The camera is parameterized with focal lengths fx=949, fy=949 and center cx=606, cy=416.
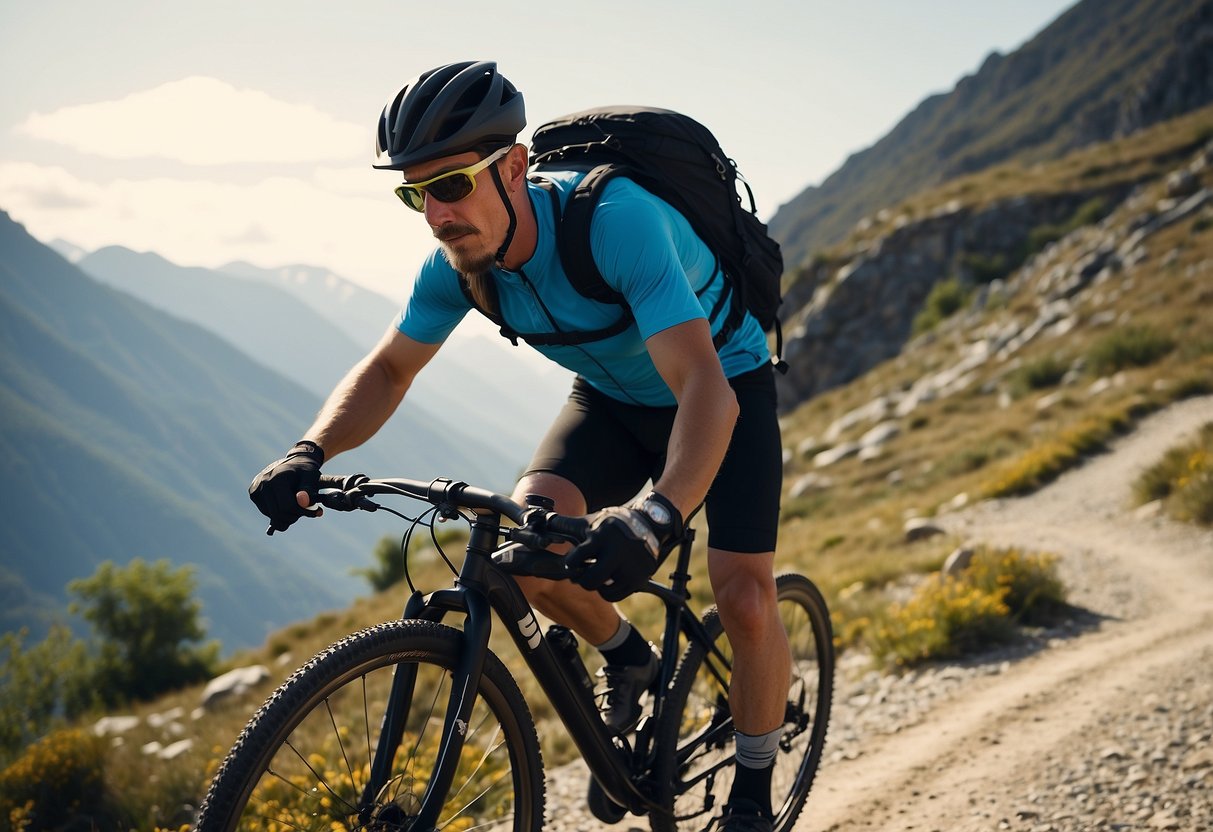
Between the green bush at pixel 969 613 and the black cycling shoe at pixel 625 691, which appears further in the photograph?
the green bush at pixel 969 613

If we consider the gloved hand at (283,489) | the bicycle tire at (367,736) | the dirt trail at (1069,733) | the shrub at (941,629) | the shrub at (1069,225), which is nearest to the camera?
the bicycle tire at (367,736)

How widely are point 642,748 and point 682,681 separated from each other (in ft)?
1.10

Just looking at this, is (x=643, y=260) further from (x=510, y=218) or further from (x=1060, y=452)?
(x=1060, y=452)

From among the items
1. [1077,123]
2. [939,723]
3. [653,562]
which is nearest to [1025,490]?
[939,723]

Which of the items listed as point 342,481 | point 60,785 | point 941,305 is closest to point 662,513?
point 342,481

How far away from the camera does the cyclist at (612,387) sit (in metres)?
2.82

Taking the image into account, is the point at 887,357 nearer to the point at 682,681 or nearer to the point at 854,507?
the point at 854,507

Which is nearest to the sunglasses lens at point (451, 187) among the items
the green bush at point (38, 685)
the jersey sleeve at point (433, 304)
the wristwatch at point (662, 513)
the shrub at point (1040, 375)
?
the jersey sleeve at point (433, 304)

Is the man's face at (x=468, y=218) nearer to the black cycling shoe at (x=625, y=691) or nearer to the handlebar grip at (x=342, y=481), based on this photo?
the handlebar grip at (x=342, y=481)

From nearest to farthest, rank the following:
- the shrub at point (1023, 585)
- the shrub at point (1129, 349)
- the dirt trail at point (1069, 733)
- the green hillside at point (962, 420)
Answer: the dirt trail at point (1069, 733) < the shrub at point (1023, 585) < the green hillside at point (962, 420) < the shrub at point (1129, 349)

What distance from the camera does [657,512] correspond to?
2551 millimetres

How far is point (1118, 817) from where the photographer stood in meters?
4.12

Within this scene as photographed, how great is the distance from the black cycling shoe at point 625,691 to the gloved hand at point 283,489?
1.49 metres

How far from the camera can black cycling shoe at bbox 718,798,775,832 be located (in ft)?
11.6
